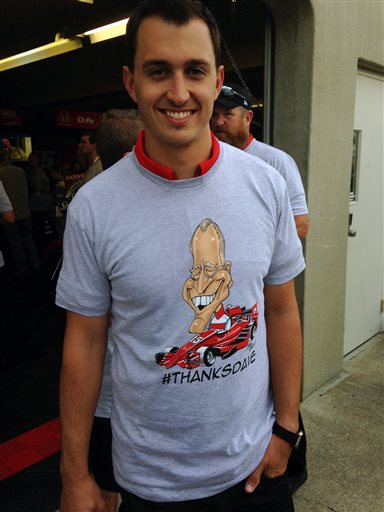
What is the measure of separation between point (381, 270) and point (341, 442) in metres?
2.06

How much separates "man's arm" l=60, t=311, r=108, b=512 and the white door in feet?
10.5

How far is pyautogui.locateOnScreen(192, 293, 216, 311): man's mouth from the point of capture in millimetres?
1234

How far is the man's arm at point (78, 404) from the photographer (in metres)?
1.34

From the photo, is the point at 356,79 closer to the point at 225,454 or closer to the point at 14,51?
the point at 225,454

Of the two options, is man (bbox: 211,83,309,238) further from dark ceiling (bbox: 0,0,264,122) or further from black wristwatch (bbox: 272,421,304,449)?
black wristwatch (bbox: 272,421,304,449)

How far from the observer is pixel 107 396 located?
179cm

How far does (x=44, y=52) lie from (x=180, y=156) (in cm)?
815

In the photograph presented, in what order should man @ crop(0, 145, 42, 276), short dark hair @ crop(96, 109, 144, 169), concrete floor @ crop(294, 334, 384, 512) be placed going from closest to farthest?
short dark hair @ crop(96, 109, 144, 169), concrete floor @ crop(294, 334, 384, 512), man @ crop(0, 145, 42, 276)

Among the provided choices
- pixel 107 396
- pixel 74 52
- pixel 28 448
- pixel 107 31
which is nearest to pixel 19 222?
pixel 107 31

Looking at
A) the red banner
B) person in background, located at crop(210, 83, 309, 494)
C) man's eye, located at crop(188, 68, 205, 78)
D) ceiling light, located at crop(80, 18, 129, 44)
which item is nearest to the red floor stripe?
person in background, located at crop(210, 83, 309, 494)

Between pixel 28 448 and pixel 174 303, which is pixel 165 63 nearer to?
pixel 174 303

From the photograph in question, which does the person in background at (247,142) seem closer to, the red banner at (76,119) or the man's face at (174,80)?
the man's face at (174,80)

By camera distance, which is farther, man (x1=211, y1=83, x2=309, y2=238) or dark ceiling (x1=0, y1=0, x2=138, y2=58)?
dark ceiling (x1=0, y1=0, x2=138, y2=58)

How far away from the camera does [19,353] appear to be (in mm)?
4652
